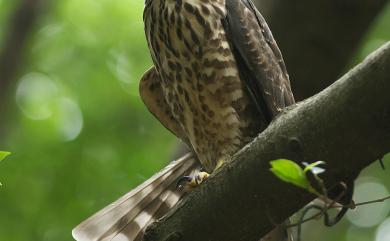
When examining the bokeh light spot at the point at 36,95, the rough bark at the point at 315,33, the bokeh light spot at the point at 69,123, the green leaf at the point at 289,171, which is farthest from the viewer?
the bokeh light spot at the point at 36,95

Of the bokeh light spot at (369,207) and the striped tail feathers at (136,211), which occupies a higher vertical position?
the striped tail feathers at (136,211)

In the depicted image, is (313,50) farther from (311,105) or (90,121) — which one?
(90,121)

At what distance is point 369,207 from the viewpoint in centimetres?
1025

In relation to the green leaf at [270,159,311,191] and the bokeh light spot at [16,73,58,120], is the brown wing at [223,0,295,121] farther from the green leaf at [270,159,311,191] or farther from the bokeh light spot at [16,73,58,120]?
Answer: the bokeh light spot at [16,73,58,120]

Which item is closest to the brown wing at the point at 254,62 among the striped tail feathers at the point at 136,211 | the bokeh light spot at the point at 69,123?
the striped tail feathers at the point at 136,211

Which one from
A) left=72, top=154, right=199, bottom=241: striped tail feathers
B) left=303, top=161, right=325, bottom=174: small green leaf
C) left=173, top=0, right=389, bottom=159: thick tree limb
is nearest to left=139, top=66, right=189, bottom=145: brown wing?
left=72, top=154, right=199, bottom=241: striped tail feathers

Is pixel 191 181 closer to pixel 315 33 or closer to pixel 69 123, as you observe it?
pixel 315 33

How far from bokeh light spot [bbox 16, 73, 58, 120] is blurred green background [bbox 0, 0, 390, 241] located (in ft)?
0.03

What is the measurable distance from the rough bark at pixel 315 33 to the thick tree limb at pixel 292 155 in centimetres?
240

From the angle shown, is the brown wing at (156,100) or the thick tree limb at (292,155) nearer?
the thick tree limb at (292,155)

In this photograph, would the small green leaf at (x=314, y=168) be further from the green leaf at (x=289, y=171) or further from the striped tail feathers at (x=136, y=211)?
A: the striped tail feathers at (x=136, y=211)

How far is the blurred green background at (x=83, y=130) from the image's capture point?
8062 mm

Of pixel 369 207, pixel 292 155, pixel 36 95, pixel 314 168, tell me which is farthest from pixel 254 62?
pixel 369 207

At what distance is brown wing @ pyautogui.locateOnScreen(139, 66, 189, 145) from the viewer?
207 inches
